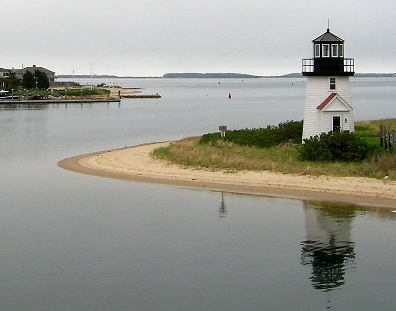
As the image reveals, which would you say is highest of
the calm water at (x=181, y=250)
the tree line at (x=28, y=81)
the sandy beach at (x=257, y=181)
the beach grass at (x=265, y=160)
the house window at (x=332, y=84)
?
the tree line at (x=28, y=81)

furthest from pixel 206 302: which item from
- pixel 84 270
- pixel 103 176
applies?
pixel 103 176

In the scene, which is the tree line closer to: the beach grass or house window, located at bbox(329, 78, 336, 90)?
the beach grass

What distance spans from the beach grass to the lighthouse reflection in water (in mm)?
3838

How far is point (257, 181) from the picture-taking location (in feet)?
98.3

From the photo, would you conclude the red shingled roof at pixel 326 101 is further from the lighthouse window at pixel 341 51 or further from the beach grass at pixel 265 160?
the beach grass at pixel 265 160

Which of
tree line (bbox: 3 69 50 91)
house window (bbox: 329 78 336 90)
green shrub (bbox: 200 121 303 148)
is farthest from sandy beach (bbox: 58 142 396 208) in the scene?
tree line (bbox: 3 69 50 91)

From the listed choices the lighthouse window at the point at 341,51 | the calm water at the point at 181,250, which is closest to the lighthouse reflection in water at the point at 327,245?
the calm water at the point at 181,250

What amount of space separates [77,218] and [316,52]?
15589 mm

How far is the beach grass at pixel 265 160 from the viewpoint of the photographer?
29.2m

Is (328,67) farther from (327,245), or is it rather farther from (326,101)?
(327,245)

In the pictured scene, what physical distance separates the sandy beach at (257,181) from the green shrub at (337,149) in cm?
212

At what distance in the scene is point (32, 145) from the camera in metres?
50.7

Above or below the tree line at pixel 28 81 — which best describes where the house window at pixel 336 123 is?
below

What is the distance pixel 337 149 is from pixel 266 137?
19.4 feet
